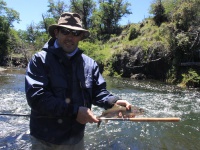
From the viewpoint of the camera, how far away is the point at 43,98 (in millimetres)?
2756

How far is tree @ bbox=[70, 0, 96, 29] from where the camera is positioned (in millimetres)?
54406

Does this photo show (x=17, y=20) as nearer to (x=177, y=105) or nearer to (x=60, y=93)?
(x=177, y=105)

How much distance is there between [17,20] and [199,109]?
162 feet

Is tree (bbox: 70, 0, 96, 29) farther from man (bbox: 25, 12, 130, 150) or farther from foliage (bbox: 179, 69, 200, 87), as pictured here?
man (bbox: 25, 12, 130, 150)

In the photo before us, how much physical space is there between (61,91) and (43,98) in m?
0.27

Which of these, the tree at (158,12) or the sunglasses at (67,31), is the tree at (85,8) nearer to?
the tree at (158,12)

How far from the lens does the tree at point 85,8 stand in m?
54.4

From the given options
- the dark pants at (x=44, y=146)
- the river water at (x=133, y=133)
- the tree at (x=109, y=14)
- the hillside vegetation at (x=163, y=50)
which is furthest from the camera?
the tree at (x=109, y=14)

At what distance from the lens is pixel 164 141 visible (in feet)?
22.8

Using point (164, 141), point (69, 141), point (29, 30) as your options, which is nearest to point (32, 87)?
point (69, 141)

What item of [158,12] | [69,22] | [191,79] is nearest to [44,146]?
[69,22]

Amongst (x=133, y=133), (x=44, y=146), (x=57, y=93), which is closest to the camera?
(x=57, y=93)

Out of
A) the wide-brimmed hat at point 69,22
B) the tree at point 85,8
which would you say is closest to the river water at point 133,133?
the wide-brimmed hat at point 69,22

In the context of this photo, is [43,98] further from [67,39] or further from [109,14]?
[109,14]
